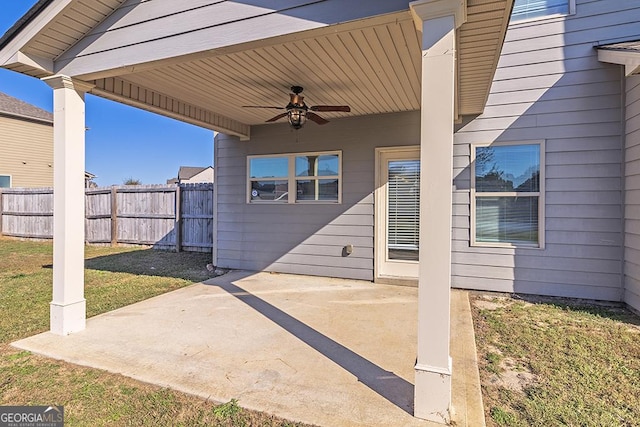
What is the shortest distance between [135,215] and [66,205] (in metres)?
6.61

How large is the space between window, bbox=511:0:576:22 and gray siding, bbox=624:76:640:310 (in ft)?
4.04

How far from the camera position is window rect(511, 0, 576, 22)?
179 inches

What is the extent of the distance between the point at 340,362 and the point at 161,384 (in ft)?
4.44

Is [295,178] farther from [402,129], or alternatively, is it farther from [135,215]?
[135,215]

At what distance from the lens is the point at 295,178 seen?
6.12m

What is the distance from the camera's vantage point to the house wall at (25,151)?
14.0 meters

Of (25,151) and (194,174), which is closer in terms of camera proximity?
(25,151)

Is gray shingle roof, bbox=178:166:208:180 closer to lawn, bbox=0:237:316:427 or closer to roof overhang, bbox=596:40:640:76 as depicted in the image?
lawn, bbox=0:237:316:427

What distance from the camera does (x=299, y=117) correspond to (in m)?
4.11

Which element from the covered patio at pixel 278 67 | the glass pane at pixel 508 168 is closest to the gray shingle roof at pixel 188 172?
the covered patio at pixel 278 67

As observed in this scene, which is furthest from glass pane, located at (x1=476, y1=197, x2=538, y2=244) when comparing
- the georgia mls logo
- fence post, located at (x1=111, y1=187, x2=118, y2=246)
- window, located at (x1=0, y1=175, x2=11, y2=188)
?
window, located at (x1=0, y1=175, x2=11, y2=188)

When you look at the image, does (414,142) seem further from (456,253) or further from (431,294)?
Result: (431,294)

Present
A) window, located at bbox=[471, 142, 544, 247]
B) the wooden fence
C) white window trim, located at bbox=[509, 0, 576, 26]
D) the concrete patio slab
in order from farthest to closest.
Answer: the wooden fence, window, located at bbox=[471, 142, 544, 247], white window trim, located at bbox=[509, 0, 576, 26], the concrete patio slab

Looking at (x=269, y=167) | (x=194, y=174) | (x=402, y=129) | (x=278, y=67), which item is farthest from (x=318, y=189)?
(x=194, y=174)
